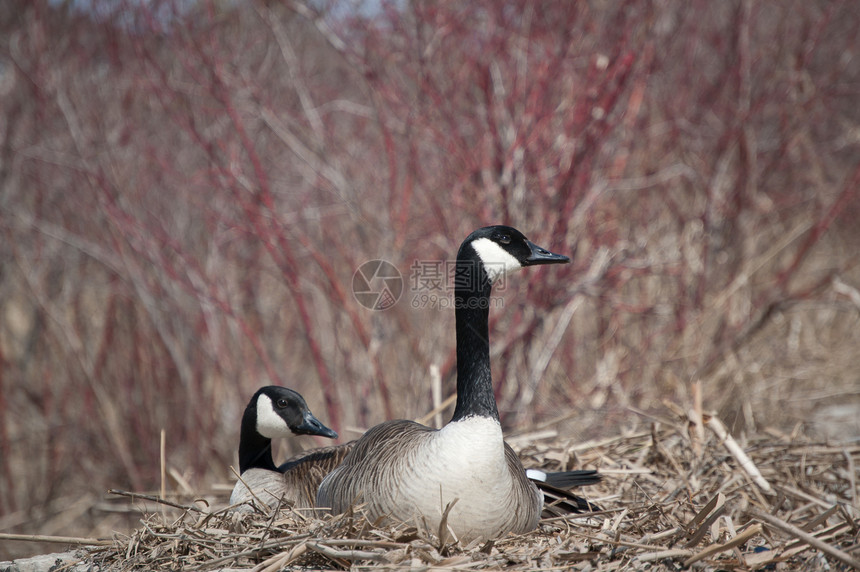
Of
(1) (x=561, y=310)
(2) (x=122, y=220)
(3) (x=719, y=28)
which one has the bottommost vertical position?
(1) (x=561, y=310)

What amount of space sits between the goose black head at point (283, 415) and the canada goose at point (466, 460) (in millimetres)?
705

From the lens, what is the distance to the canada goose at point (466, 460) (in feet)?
9.14

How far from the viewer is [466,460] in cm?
278

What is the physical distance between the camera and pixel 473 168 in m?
5.07

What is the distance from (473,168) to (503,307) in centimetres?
97

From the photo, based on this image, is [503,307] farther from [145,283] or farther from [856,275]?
[856,275]

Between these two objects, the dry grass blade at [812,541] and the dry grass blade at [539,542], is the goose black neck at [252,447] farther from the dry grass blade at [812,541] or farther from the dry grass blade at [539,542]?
the dry grass blade at [812,541]

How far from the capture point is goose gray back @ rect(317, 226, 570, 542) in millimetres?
2783

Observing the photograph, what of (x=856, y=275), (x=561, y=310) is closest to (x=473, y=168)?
(x=561, y=310)

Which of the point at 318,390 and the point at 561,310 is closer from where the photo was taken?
the point at 561,310

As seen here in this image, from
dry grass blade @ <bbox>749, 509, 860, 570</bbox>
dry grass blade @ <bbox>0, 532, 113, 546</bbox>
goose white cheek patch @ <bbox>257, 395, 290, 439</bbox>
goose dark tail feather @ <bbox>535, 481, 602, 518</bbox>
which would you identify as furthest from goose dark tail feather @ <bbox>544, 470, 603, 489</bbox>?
dry grass blade @ <bbox>0, 532, 113, 546</bbox>

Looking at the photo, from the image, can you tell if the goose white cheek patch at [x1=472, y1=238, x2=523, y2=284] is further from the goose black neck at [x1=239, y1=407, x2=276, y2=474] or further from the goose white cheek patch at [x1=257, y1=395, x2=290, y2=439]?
the goose black neck at [x1=239, y1=407, x2=276, y2=474]

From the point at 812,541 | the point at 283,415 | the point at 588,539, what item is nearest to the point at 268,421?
the point at 283,415

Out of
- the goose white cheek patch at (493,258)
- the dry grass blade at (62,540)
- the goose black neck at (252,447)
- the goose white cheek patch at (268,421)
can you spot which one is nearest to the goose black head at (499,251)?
the goose white cheek patch at (493,258)
